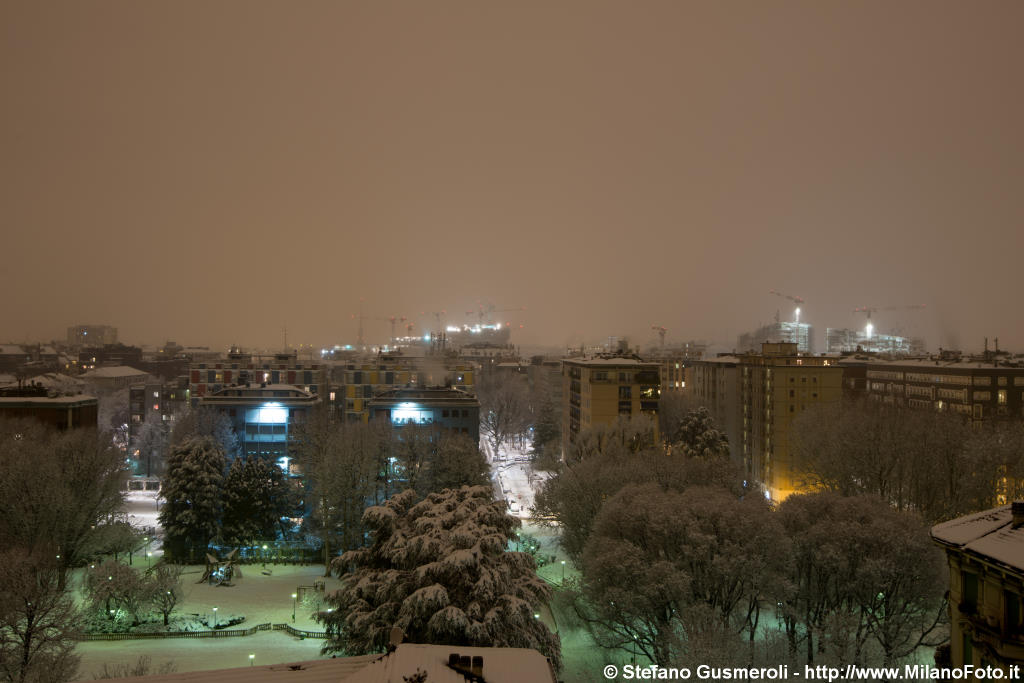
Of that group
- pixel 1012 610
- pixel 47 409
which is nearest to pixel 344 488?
pixel 47 409

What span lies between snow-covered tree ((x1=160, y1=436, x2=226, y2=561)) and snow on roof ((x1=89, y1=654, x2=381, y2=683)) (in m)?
23.4

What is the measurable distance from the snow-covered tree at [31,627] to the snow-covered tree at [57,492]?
5769 millimetres

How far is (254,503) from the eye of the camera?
1238 inches

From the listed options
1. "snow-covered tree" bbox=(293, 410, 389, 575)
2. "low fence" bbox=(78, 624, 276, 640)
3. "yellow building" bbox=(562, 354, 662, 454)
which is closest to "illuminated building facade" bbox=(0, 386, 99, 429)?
"snow-covered tree" bbox=(293, 410, 389, 575)

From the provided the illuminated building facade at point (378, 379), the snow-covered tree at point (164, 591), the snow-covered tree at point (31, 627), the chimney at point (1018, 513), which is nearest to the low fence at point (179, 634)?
the snow-covered tree at point (164, 591)

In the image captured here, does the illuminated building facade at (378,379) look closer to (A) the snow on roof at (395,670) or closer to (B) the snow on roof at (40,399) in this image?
(B) the snow on roof at (40,399)

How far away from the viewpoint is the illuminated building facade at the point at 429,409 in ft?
147

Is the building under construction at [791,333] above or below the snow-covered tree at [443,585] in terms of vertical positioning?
above

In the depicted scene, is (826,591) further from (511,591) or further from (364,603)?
(364,603)

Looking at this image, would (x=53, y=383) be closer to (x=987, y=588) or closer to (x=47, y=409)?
(x=47, y=409)

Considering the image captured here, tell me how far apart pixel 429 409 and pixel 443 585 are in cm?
3021

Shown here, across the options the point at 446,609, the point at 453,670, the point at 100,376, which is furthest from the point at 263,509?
the point at 100,376

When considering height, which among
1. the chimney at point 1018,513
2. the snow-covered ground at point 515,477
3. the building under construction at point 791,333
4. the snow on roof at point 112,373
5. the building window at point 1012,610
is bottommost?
the snow-covered ground at point 515,477

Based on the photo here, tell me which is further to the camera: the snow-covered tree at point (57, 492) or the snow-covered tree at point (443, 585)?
the snow-covered tree at point (57, 492)
